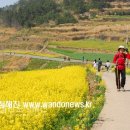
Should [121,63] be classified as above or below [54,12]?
→ below

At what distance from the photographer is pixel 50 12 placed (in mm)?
145875

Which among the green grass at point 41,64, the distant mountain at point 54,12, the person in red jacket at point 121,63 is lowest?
the green grass at point 41,64

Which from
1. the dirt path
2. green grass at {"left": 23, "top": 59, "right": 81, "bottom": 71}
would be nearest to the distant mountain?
green grass at {"left": 23, "top": 59, "right": 81, "bottom": 71}

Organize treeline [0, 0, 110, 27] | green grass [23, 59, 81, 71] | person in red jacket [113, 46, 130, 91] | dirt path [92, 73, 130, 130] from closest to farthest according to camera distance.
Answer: dirt path [92, 73, 130, 130], person in red jacket [113, 46, 130, 91], green grass [23, 59, 81, 71], treeline [0, 0, 110, 27]

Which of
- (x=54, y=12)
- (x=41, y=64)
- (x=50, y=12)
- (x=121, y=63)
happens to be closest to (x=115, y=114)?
(x=121, y=63)

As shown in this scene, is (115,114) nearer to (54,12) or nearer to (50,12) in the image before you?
(50,12)

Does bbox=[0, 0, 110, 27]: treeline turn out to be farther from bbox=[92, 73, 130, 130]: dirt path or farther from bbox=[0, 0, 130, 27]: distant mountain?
bbox=[92, 73, 130, 130]: dirt path

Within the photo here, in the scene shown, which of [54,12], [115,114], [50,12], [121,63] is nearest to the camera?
[115,114]

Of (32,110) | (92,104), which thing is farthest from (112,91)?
(32,110)

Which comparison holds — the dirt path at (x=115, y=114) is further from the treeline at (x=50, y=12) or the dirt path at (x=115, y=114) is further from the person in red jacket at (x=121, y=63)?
the treeline at (x=50, y=12)

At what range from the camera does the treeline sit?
13850 cm

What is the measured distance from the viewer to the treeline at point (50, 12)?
138500 millimetres

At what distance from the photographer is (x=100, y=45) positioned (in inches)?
3433

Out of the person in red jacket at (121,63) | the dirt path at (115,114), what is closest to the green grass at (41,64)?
the person in red jacket at (121,63)
